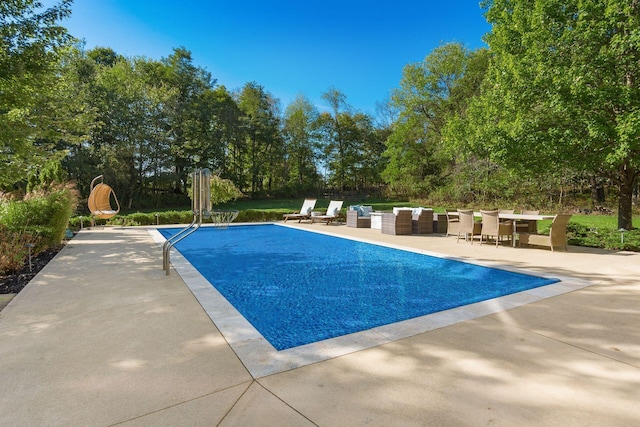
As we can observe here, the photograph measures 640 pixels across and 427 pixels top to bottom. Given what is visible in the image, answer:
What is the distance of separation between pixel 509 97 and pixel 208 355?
10484 mm

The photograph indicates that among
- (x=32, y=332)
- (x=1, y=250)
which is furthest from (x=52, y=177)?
(x=32, y=332)

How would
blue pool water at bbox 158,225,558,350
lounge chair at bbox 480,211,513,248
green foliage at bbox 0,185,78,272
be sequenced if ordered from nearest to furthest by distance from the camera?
blue pool water at bbox 158,225,558,350 < green foliage at bbox 0,185,78,272 < lounge chair at bbox 480,211,513,248

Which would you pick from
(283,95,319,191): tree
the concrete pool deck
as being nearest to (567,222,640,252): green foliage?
the concrete pool deck

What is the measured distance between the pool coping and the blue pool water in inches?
5.9

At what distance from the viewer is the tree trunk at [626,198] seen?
8633mm

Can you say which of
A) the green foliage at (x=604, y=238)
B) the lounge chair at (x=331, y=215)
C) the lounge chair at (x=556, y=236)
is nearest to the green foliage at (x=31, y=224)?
the lounge chair at (x=331, y=215)

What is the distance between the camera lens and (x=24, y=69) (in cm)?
596

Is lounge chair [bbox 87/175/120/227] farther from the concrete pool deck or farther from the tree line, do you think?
the concrete pool deck

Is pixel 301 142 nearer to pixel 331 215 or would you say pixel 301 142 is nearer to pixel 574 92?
pixel 331 215

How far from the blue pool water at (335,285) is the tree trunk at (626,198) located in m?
5.93

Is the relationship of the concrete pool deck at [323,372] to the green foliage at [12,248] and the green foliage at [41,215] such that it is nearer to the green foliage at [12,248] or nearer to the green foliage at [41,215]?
the green foliage at [12,248]

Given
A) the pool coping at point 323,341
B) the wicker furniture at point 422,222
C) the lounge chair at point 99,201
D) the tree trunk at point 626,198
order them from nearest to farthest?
the pool coping at point 323,341, the tree trunk at point 626,198, the lounge chair at point 99,201, the wicker furniture at point 422,222

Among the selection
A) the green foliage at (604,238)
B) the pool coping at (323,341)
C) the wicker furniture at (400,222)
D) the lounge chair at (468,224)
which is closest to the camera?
the pool coping at (323,341)

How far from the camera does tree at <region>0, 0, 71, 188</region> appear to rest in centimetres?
590
